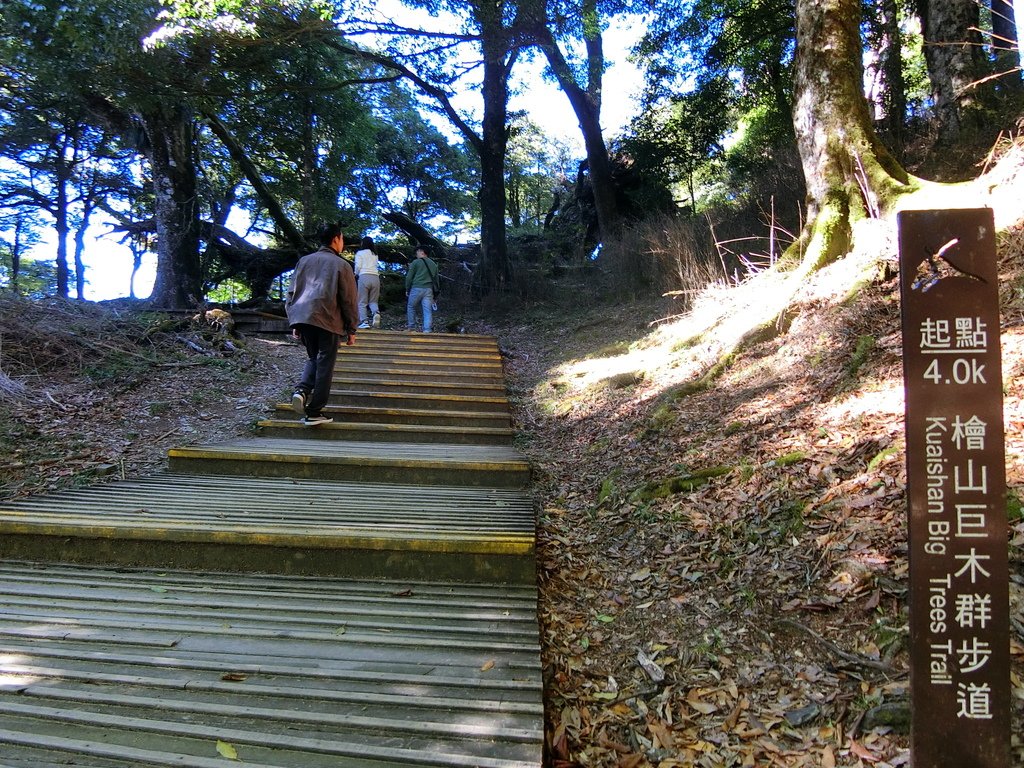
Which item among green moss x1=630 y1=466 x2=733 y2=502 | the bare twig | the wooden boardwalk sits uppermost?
green moss x1=630 y1=466 x2=733 y2=502

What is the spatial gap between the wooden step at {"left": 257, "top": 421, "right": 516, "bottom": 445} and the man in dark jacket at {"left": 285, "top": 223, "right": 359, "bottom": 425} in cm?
12

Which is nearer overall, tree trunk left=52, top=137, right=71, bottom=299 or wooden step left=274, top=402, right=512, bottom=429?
wooden step left=274, top=402, right=512, bottom=429

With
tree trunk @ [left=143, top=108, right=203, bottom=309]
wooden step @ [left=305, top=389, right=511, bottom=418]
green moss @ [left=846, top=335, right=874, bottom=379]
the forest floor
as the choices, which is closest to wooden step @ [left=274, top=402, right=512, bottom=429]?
wooden step @ [left=305, top=389, right=511, bottom=418]

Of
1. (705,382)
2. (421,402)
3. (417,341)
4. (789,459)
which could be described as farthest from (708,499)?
(417,341)

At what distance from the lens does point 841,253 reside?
566 centimetres

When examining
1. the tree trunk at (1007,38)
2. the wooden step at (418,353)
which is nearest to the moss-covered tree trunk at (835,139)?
the tree trunk at (1007,38)

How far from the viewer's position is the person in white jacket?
1038cm

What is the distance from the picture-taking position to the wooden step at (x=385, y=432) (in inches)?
230

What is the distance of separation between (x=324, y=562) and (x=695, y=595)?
1.85 metres

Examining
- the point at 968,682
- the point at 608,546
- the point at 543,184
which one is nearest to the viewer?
the point at 968,682

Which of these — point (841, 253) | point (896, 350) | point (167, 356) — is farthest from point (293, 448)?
point (841, 253)

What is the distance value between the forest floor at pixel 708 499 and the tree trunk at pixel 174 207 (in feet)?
9.34

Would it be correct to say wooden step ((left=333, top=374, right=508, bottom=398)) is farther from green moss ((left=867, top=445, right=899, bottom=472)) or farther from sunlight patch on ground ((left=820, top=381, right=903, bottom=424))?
green moss ((left=867, top=445, right=899, bottom=472))

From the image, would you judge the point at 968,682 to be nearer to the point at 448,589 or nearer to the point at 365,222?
the point at 448,589
